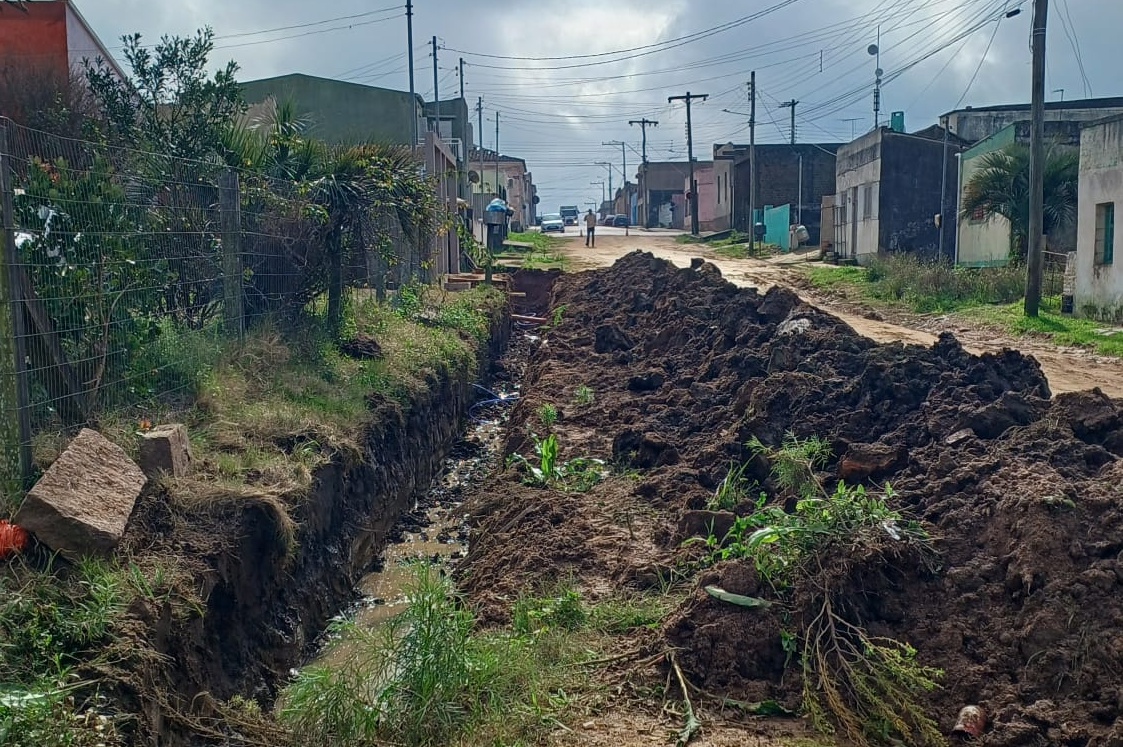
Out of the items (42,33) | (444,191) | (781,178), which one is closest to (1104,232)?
(42,33)

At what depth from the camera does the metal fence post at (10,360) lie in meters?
5.82

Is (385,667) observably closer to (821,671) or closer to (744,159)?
(821,671)

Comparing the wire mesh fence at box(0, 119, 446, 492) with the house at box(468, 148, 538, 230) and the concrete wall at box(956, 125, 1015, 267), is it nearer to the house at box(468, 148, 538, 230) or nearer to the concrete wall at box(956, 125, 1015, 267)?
the concrete wall at box(956, 125, 1015, 267)

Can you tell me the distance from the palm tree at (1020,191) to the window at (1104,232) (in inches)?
203

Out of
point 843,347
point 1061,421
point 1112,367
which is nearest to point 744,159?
point 1112,367

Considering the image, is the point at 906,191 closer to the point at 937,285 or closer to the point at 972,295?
the point at 937,285

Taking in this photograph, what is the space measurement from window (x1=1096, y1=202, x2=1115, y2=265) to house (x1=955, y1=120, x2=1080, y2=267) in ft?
21.4

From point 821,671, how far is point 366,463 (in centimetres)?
568

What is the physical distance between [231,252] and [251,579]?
4380 millimetres

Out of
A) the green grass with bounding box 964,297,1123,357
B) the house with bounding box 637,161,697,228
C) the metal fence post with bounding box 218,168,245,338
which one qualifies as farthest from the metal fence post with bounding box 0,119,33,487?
the house with bounding box 637,161,697,228

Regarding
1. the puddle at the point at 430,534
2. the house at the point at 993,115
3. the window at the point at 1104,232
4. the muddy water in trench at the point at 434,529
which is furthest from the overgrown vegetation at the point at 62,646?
the house at the point at 993,115

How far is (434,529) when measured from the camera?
1074 cm

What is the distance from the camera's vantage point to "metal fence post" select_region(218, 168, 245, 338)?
32.4 feet

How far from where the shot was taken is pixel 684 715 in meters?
4.73
